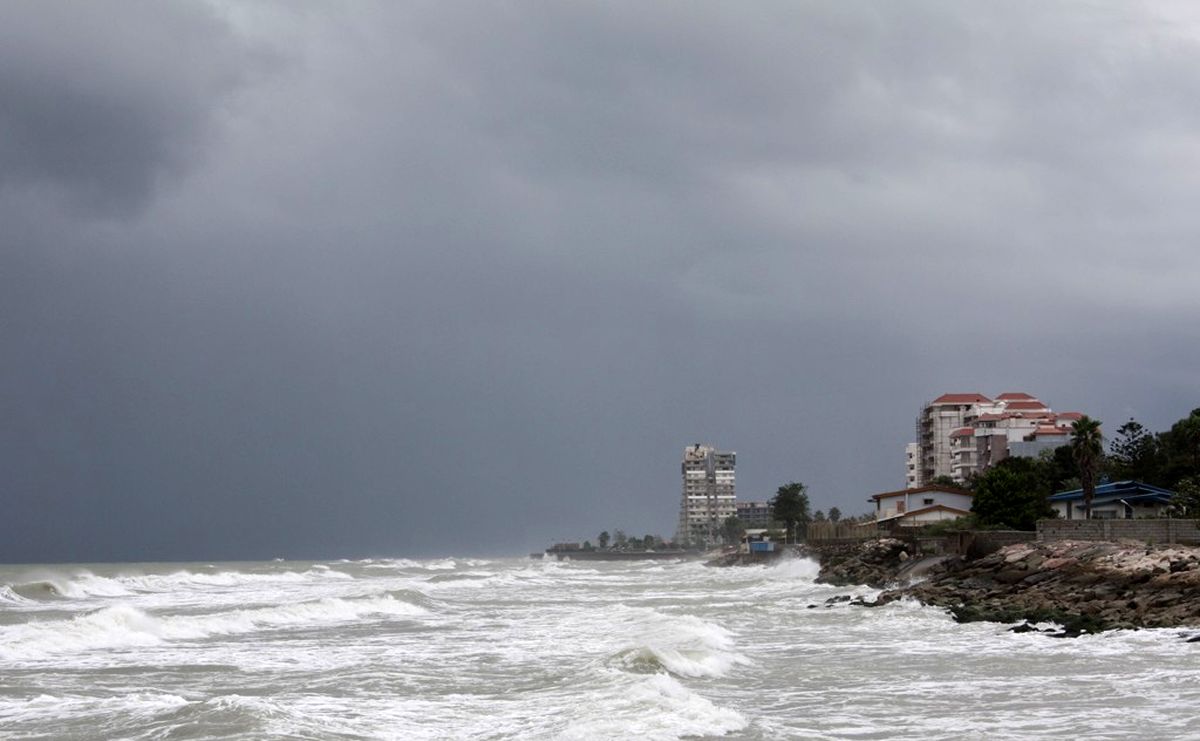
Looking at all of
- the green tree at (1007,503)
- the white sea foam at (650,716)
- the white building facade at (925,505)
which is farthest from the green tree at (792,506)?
the white sea foam at (650,716)

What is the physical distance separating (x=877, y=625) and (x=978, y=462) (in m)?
102

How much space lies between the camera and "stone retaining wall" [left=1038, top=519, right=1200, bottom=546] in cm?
4425

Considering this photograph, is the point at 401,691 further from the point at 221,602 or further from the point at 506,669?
the point at 221,602

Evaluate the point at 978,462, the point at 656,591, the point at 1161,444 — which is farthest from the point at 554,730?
the point at 978,462

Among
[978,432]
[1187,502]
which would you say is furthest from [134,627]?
[978,432]

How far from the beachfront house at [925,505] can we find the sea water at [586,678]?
154 feet

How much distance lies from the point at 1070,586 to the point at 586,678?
20.3 m

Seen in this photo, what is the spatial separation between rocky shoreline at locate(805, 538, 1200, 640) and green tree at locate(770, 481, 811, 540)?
94169mm

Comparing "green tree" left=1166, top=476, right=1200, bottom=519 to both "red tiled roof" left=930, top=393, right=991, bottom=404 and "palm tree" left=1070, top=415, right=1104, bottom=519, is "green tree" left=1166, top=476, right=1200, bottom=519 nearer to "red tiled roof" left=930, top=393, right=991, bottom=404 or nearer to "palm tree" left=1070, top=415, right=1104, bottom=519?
"palm tree" left=1070, top=415, right=1104, bottom=519

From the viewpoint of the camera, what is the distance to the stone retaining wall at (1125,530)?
145 feet

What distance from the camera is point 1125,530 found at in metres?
45.5

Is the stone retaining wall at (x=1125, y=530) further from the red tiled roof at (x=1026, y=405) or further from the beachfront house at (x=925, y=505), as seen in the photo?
the red tiled roof at (x=1026, y=405)

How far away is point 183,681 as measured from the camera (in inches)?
875

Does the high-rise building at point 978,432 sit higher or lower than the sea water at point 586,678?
higher
